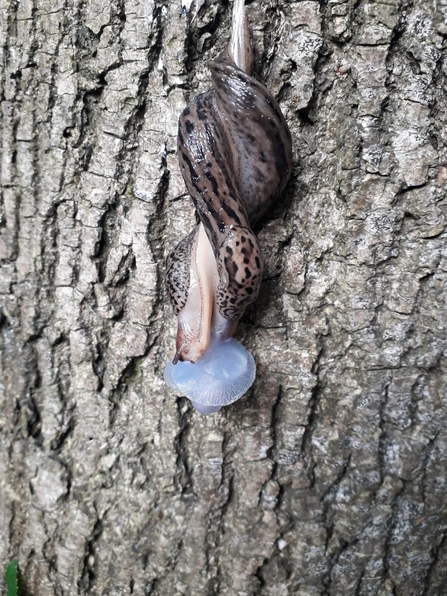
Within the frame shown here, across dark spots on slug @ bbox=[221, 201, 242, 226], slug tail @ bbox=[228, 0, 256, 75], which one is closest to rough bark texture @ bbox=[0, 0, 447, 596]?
slug tail @ bbox=[228, 0, 256, 75]

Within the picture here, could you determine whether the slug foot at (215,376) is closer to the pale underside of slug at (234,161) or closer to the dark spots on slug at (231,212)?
the pale underside of slug at (234,161)

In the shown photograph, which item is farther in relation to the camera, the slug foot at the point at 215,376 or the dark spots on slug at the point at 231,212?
the slug foot at the point at 215,376

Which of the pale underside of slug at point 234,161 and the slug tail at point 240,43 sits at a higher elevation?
the slug tail at point 240,43

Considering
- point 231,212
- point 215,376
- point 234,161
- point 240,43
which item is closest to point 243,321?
point 215,376

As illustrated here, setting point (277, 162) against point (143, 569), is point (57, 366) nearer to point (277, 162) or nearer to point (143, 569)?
point (143, 569)

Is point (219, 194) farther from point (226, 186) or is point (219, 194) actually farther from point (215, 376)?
point (215, 376)

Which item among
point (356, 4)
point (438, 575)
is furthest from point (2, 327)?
point (438, 575)

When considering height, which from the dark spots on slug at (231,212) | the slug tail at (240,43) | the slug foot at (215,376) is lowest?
the slug foot at (215,376)

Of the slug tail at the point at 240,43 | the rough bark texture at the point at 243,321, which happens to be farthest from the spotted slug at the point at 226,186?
the rough bark texture at the point at 243,321
